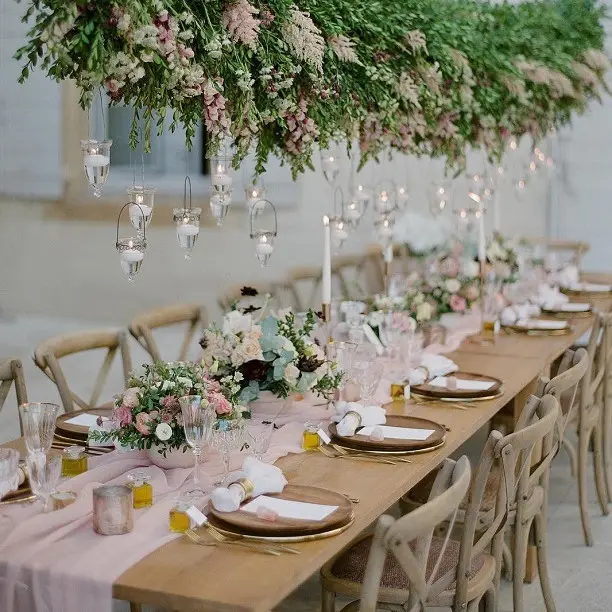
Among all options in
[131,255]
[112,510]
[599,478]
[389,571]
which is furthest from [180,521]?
[599,478]

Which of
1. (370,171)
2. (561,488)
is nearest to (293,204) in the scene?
(370,171)

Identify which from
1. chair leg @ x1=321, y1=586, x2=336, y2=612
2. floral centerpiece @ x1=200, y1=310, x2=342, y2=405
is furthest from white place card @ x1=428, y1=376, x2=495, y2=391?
chair leg @ x1=321, y1=586, x2=336, y2=612

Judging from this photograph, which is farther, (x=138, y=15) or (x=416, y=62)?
(x=416, y=62)

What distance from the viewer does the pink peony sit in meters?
2.64

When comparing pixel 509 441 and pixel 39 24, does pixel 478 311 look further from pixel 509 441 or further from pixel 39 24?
pixel 39 24

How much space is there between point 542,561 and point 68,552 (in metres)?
1.98

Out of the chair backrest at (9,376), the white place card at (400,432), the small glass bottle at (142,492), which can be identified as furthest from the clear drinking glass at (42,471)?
the chair backrest at (9,376)

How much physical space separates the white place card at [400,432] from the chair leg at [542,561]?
29.0 inches

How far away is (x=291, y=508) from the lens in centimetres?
241

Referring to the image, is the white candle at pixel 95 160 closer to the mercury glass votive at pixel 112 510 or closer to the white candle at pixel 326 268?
the mercury glass votive at pixel 112 510

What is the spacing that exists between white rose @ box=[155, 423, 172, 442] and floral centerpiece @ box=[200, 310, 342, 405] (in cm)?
46

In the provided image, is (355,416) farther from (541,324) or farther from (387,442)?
(541,324)

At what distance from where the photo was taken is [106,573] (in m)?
2.07

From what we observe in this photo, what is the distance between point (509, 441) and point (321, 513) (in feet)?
1.87
